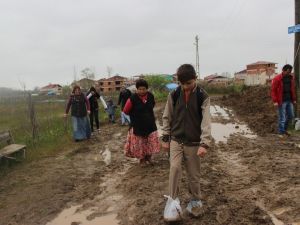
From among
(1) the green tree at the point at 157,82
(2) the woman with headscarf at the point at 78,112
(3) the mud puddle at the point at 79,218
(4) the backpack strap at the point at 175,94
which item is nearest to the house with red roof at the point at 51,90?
(1) the green tree at the point at 157,82

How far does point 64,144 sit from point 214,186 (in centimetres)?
641

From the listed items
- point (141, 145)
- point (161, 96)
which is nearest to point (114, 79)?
point (161, 96)

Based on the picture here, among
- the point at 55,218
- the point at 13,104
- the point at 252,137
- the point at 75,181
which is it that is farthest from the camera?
the point at 13,104

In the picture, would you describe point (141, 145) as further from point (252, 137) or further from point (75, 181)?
point (252, 137)

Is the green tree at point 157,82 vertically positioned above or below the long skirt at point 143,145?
below

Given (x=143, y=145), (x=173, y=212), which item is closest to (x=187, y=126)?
(x=173, y=212)

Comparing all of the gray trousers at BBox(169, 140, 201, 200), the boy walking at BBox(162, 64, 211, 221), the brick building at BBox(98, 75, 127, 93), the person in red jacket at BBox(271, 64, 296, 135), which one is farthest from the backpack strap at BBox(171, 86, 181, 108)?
the brick building at BBox(98, 75, 127, 93)

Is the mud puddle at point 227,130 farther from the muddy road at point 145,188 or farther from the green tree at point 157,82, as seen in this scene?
the green tree at point 157,82

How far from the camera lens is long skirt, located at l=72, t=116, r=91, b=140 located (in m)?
12.0

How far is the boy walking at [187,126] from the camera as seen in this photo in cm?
462

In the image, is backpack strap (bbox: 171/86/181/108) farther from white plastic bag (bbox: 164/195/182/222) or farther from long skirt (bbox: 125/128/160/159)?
long skirt (bbox: 125/128/160/159)

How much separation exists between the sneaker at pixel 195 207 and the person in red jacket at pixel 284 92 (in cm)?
607

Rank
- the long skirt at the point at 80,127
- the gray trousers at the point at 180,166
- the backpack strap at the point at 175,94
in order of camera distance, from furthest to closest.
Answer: the long skirt at the point at 80,127
the backpack strap at the point at 175,94
the gray trousers at the point at 180,166

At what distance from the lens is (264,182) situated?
6.28 metres
